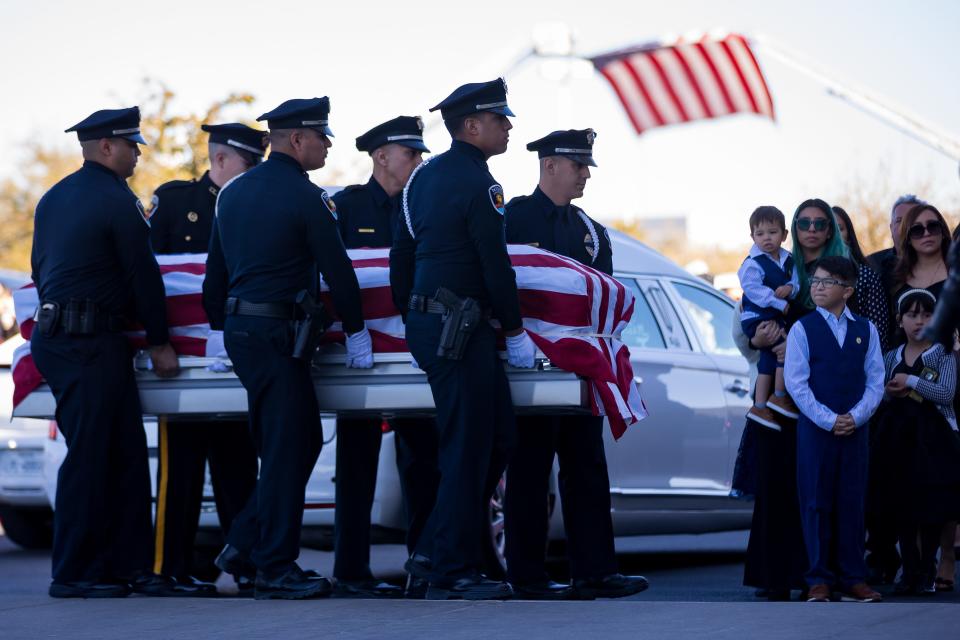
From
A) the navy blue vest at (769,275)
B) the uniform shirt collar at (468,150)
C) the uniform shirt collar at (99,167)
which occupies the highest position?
the uniform shirt collar at (468,150)

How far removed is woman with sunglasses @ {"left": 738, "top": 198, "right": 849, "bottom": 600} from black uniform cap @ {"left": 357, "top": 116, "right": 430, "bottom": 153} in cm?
186

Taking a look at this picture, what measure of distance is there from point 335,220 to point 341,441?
1.16 meters

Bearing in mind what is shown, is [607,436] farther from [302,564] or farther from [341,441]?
[302,564]

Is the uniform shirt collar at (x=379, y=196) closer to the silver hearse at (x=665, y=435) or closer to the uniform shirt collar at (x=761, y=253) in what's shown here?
the silver hearse at (x=665, y=435)

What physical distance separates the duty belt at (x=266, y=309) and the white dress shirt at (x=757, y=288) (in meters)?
2.18

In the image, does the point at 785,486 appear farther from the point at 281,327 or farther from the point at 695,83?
the point at 695,83

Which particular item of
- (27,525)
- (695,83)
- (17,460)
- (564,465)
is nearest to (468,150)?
(564,465)

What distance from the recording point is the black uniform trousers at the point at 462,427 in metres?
6.71

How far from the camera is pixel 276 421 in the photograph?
6891mm

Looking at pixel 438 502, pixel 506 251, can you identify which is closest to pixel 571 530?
pixel 438 502

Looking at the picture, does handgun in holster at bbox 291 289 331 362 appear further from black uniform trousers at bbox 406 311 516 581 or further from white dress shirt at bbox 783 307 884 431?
white dress shirt at bbox 783 307 884 431

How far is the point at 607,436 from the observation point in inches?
360

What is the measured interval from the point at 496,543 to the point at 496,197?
252 cm

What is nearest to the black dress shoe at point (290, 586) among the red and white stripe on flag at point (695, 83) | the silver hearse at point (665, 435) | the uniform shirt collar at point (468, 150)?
the silver hearse at point (665, 435)
